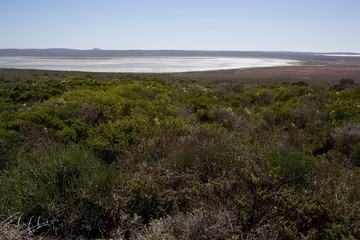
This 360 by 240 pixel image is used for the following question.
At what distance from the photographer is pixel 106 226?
4676 millimetres

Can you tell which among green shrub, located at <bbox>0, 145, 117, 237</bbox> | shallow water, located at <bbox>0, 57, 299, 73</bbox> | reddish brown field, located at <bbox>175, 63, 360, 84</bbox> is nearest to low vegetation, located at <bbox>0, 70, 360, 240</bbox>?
green shrub, located at <bbox>0, 145, 117, 237</bbox>

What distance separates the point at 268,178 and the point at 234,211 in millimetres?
613

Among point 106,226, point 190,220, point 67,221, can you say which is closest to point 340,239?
point 190,220

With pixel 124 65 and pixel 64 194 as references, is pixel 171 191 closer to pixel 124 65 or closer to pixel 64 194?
pixel 64 194

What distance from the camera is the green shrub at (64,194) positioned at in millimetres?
4586

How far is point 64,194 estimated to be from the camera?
4848mm

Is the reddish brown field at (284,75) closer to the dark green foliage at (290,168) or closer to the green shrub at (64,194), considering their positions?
the dark green foliage at (290,168)

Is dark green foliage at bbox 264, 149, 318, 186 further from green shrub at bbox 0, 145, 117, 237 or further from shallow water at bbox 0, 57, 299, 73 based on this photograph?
shallow water at bbox 0, 57, 299, 73

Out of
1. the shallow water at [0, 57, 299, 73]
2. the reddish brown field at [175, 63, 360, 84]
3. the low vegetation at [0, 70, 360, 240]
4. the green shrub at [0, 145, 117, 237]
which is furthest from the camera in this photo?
the shallow water at [0, 57, 299, 73]

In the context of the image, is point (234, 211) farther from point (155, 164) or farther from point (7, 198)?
point (7, 198)

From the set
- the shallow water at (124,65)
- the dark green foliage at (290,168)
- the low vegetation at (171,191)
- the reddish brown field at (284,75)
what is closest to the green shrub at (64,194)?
the low vegetation at (171,191)

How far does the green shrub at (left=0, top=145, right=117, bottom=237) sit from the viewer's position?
459 cm

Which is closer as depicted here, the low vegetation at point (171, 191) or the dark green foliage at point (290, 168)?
the low vegetation at point (171, 191)

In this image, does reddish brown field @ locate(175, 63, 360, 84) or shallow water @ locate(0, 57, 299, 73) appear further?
shallow water @ locate(0, 57, 299, 73)
